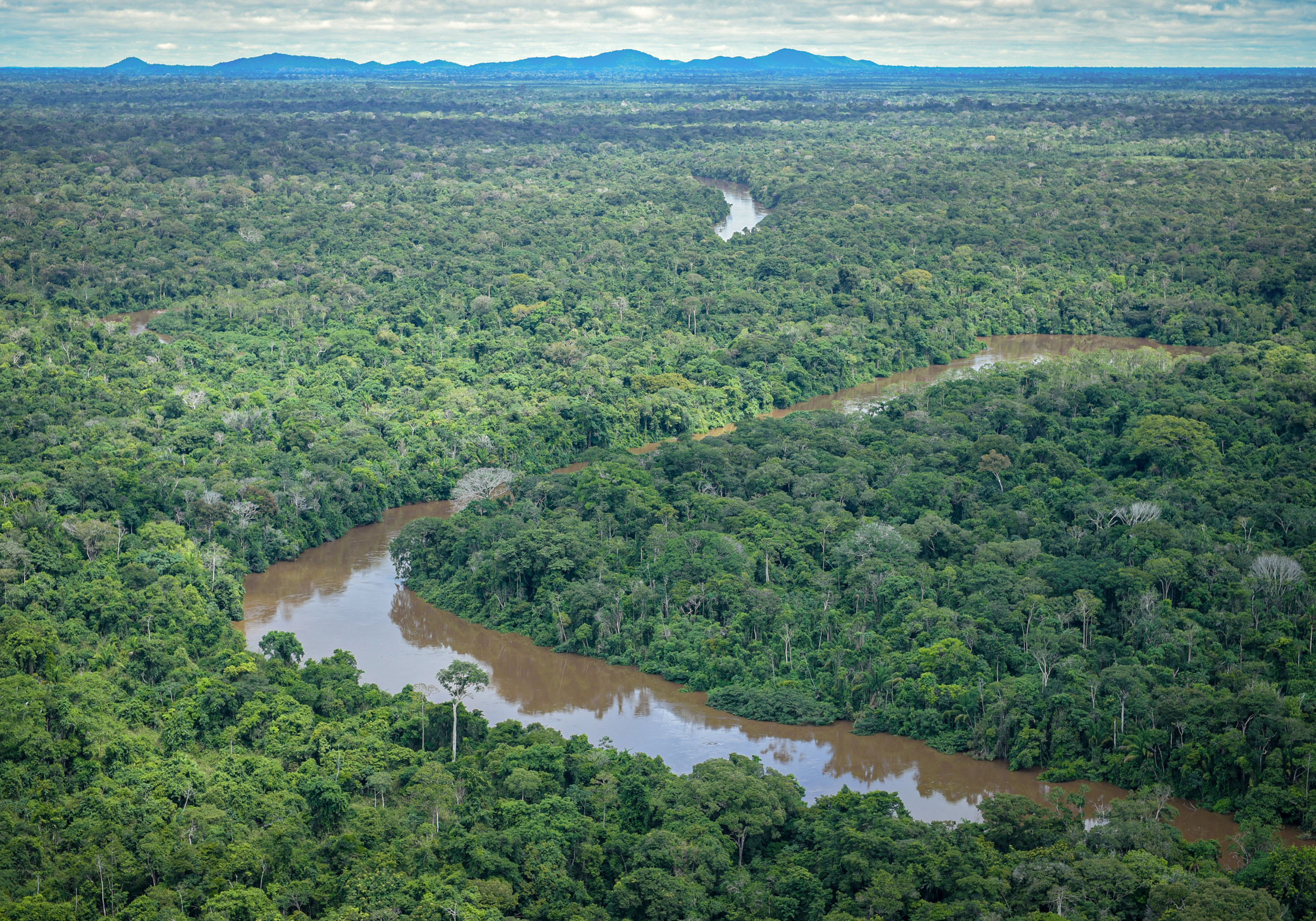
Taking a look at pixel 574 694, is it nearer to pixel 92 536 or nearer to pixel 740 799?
pixel 740 799

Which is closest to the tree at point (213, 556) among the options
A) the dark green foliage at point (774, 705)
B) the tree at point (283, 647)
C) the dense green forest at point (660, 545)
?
the dense green forest at point (660, 545)

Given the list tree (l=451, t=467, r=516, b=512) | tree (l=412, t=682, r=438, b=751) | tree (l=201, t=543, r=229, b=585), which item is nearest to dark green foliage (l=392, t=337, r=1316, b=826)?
tree (l=451, t=467, r=516, b=512)

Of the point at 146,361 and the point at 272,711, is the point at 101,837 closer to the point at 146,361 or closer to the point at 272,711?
the point at 272,711

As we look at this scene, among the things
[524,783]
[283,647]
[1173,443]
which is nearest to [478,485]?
[283,647]

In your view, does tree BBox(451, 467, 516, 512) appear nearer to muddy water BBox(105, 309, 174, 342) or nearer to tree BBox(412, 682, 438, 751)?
tree BBox(412, 682, 438, 751)

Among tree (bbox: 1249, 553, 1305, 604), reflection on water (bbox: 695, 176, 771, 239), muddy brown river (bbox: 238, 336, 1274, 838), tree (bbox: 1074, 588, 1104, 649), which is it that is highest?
reflection on water (bbox: 695, 176, 771, 239)

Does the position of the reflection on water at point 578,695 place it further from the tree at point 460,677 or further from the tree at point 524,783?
the tree at point 524,783
